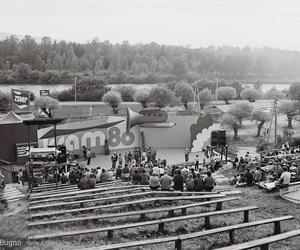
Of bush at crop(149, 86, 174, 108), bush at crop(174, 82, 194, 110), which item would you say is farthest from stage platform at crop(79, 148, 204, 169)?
bush at crop(174, 82, 194, 110)

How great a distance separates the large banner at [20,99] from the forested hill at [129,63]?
2358 inches

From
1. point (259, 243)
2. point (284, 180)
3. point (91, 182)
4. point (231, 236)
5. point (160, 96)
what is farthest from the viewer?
point (160, 96)

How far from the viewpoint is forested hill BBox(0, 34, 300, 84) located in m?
111

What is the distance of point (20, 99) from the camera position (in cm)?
3525

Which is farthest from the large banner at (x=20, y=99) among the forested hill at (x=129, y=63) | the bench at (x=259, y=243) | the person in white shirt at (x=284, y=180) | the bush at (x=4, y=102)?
the forested hill at (x=129, y=63)

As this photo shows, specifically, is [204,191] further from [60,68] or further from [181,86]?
[60,68]

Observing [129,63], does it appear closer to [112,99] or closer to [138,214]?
[112,99]

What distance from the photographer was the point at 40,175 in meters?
19.7

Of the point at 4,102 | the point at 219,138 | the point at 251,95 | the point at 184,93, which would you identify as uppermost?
the point at 184,93

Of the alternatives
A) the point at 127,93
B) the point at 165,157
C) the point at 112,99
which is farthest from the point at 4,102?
the point at 165,157

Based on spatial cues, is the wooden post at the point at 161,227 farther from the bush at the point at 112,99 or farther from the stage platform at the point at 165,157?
the bush at the point at 112,99

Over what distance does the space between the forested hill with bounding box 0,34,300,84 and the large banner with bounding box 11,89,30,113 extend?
197 feet

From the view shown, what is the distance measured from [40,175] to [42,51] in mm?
105533

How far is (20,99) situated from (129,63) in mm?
100665
